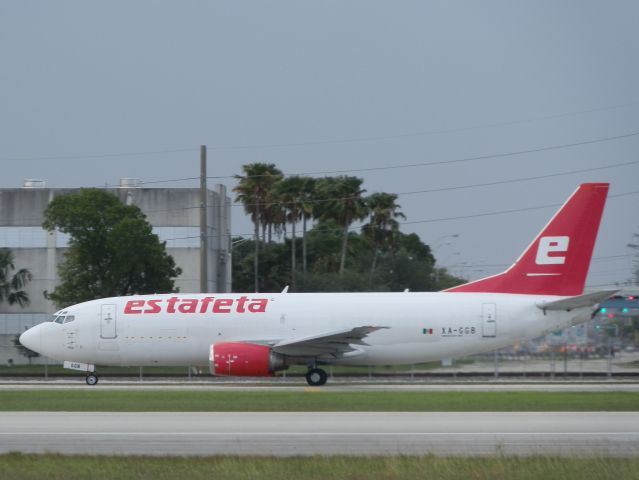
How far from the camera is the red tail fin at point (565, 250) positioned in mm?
32406

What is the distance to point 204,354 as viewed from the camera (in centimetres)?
3331

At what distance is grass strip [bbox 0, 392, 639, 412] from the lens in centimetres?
2295

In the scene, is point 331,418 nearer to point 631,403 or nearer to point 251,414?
point 251,414

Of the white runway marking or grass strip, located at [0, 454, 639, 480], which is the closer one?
grass strip, located at [0, 454, 639, 480]

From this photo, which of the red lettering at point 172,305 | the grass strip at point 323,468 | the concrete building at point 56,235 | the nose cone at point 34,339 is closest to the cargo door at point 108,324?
the red lettering at point 172,305

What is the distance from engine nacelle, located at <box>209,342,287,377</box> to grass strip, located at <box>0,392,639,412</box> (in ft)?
10.9

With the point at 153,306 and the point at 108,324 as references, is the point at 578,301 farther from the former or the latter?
the point at 108,324

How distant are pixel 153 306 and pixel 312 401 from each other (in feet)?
33.5

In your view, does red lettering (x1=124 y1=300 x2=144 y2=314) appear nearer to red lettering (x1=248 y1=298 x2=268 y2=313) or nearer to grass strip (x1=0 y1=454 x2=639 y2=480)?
red lettering (x1=248 y1=298 x2=268 y2=313)

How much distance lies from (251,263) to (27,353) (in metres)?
26.8

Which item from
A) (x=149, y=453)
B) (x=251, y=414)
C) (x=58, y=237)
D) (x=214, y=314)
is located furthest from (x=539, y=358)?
(x=58, y=237)

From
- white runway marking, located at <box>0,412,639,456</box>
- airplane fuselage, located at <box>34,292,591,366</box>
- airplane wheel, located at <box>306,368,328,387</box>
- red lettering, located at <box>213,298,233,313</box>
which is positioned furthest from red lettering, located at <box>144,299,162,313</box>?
white runway marking, located at <box>0,412,639,456</box>

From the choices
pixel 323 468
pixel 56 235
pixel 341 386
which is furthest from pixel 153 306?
pixel 56 235

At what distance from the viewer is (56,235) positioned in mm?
61000
